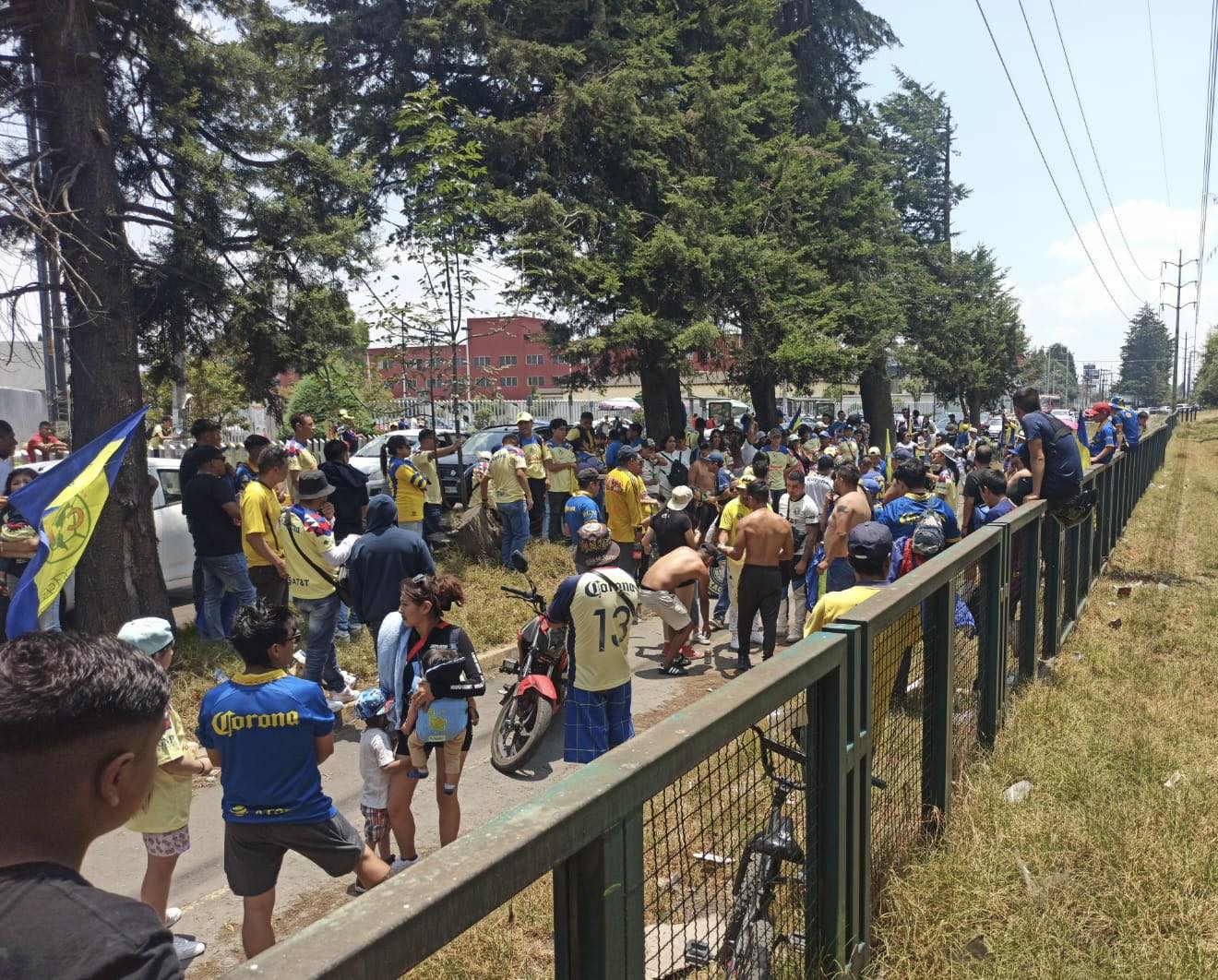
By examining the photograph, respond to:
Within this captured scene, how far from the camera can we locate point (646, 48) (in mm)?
18375

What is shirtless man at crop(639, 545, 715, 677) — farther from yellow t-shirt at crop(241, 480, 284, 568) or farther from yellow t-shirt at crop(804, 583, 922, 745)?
yellow t-shirt at crop(241, 480, 284, 568)

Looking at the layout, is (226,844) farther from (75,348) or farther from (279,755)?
(75,348)

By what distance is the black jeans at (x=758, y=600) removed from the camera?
8.38 m

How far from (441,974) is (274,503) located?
5.04 m

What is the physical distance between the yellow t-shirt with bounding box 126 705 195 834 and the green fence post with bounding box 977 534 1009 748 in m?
3.83

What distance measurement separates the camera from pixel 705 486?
1286 centimetres

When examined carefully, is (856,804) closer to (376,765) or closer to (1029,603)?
(376,765)

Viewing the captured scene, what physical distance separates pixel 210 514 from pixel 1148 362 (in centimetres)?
16327


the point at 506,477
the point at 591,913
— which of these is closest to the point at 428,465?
the point at 506,477

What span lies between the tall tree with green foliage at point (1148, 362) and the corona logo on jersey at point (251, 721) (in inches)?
6402

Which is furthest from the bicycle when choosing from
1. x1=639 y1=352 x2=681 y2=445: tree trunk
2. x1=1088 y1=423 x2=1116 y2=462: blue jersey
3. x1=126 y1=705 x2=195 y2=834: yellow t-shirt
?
x1=639 y1=352 x2=681 y2=445: tree trunk

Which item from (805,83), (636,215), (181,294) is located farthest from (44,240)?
(805,83)

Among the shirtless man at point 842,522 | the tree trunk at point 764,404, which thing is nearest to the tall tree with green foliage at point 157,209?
the shirtless man at point 842,522

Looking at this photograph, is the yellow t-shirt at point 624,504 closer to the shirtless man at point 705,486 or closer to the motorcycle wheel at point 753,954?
the shirtless man at point 705,486
